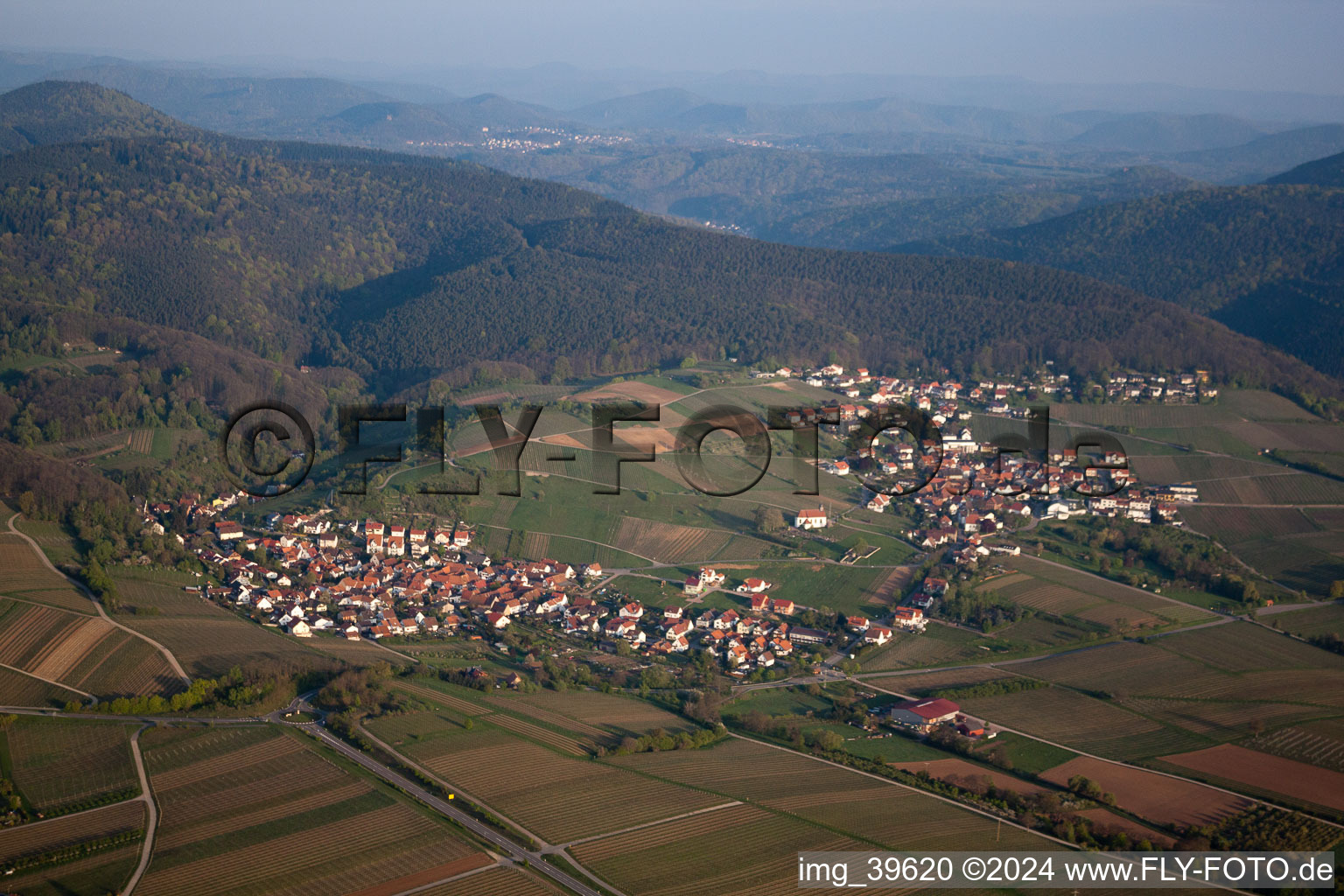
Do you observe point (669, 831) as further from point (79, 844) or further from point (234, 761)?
point (79, 844)

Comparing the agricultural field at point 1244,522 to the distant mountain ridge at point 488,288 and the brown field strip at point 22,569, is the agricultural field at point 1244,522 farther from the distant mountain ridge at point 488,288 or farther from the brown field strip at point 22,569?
the brown field strip at point 22,569

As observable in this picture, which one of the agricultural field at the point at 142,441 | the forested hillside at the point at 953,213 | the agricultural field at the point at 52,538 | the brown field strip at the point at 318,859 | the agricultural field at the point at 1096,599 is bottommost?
the agricultural field at the point at 1096,599

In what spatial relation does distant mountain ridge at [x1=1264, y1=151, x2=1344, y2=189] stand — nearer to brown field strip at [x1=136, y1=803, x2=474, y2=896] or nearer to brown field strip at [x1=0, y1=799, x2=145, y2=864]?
brown field strip at [x1=136, y1=803, x2=474, y2=896]

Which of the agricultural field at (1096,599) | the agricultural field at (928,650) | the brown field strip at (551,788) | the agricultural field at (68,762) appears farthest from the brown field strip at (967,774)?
the agricultural field at (68,762)

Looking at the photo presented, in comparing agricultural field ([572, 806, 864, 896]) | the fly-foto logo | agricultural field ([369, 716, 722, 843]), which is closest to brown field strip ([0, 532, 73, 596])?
the fly-foto logo

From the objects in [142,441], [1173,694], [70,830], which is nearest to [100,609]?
[70,830]

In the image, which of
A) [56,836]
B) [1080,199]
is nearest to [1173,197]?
[1080,199]
